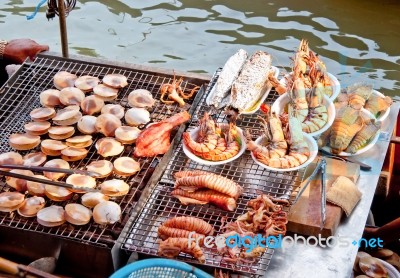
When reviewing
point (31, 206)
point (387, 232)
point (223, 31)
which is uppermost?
point (31, 206)

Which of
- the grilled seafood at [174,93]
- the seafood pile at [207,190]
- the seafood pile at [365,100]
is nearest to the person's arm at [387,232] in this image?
the seafood pile at [365,100]

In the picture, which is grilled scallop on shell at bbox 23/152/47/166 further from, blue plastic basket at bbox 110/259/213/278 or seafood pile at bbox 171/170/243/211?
blue plastic basket at bbox 110/259/213/278

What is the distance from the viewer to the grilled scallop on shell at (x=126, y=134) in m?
5.28

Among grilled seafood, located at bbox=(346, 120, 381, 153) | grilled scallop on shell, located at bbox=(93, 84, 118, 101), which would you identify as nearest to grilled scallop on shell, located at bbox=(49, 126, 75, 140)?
grilled scallop on shell, located at bbox=(93, 84, 118, 101)

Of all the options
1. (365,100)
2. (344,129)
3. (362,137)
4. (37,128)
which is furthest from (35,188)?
(365,100)

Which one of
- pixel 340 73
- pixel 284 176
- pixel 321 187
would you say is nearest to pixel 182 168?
pixel 284 176

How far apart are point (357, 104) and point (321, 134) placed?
1.63 feet

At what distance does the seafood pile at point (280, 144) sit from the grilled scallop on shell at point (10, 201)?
6.20 ft

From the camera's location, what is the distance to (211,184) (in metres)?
4.64

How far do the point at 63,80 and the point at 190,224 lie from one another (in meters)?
2.40

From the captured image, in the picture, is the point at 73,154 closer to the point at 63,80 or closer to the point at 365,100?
the point at 63,80

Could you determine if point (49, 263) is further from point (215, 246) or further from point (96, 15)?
point (96, 15)

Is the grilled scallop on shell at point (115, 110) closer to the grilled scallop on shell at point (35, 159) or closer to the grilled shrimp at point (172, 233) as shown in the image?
the grilled scallop on shell at point (35, 159)

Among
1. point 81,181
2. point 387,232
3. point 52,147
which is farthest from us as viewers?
point 52,147
